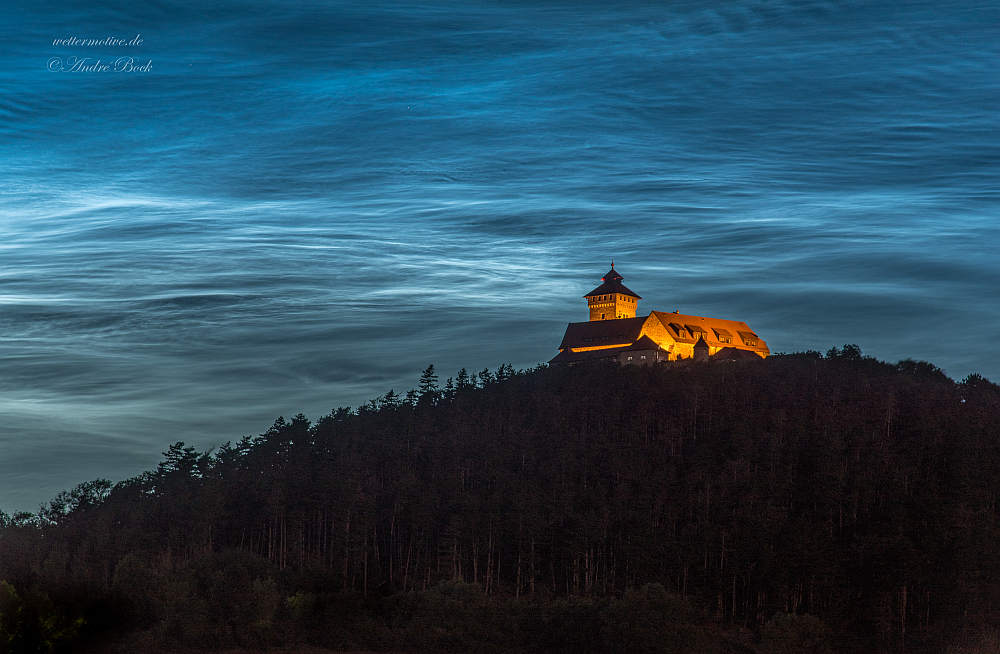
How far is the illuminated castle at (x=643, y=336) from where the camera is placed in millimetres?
140625

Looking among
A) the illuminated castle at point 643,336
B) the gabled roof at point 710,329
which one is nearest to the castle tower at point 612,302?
the illuminated castle at point 643,336

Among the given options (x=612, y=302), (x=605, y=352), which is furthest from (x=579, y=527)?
Answer: (x=612, y=302)

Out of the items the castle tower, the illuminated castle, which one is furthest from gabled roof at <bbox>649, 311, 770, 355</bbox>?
the castle tower

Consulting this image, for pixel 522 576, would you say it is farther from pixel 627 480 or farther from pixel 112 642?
pixel 112 642

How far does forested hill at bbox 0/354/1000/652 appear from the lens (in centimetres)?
8675

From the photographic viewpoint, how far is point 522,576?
339 ft

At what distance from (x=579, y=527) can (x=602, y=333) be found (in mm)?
44326

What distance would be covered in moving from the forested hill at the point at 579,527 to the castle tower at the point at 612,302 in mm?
12510

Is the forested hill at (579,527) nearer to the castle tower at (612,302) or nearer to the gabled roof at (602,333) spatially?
the gabled roof at (602,333)

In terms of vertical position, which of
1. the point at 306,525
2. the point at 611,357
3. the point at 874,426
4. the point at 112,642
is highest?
the point at 611,357

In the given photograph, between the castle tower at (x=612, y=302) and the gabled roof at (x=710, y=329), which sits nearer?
the gabled roof at (x=710, y=329)

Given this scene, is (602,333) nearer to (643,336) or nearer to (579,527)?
→ (643,336)

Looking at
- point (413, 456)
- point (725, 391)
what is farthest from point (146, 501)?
point (725, 391)

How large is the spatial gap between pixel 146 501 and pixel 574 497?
5341cm
